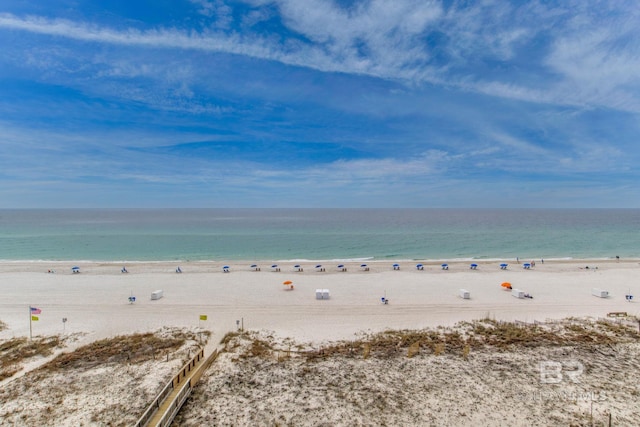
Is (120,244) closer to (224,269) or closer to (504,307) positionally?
(224,269)

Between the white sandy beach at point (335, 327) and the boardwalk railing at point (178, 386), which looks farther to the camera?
the white sandy beach at point (335, 327)

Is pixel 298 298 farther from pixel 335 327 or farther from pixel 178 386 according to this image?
pixel 178 386

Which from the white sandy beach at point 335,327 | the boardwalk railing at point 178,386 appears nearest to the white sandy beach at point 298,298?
the white sandy beach at point 335,327

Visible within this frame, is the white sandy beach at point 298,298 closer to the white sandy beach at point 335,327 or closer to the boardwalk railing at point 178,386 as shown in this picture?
the white sandy beach at point 335,327

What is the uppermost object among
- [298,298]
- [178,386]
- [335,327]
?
[178,386]

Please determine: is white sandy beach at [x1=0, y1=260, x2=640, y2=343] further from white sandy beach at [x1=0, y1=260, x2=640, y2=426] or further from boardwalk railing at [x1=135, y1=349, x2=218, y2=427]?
boardwalk railing at [x1=135, y1=349, x2=218, y2=427]

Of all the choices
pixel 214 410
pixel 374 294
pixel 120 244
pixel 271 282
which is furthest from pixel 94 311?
pixel 120 244

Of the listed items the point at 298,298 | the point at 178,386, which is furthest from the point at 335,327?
the point at 178,386

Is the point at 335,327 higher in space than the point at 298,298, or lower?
lower
